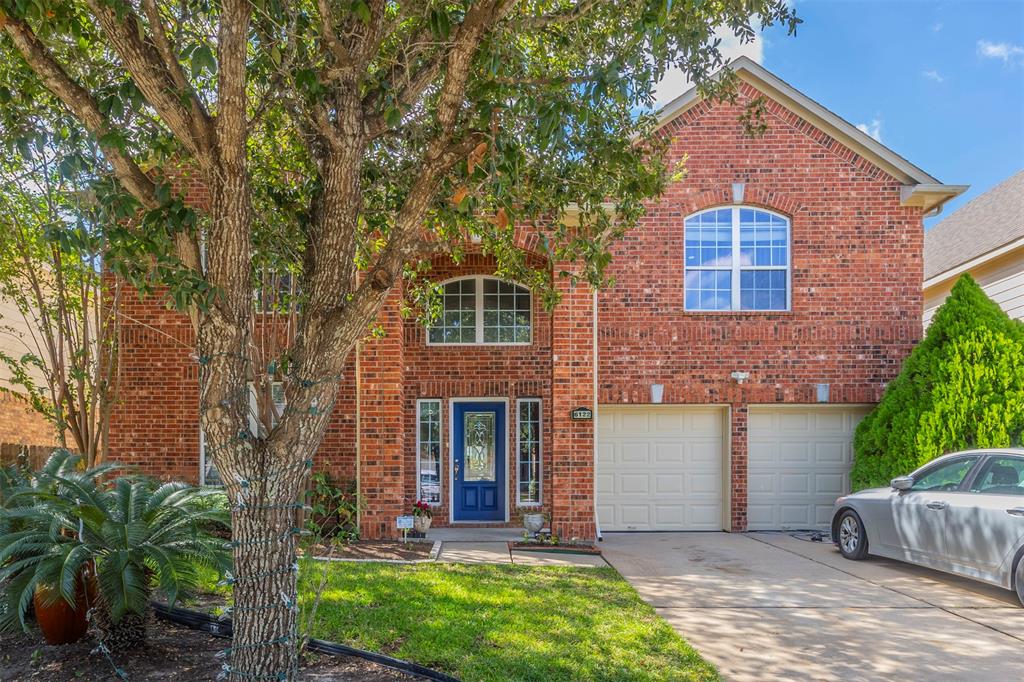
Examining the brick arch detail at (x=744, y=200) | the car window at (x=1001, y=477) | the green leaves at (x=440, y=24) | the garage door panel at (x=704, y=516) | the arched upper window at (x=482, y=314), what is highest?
the brick arch detail at (x=744, y=200)

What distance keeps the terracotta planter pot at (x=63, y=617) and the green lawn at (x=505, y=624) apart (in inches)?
57.0

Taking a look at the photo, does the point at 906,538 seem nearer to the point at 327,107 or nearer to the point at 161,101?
the point at 327,107

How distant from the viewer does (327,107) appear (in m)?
4.48

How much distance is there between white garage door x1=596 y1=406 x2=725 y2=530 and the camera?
37.4ft

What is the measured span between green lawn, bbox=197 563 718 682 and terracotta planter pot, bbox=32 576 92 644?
1.45 metres

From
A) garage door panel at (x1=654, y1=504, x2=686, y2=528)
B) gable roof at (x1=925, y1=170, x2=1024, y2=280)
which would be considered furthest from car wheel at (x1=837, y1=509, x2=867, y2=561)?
gable roof at (x1=925, y1=170, x2=1024, y2=280)

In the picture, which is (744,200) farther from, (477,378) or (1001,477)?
(1001,477)

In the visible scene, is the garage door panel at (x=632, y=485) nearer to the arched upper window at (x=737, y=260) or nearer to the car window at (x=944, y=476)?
the arched upper window at (x=737, y=260)

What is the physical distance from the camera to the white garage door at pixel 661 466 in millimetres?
11406

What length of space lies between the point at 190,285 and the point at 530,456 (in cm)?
846

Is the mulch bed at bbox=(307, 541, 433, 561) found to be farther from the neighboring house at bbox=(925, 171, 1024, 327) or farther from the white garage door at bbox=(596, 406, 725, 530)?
the neighboring house at bbox=(925, 171, 1024, 327)

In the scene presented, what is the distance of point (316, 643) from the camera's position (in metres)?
4.87

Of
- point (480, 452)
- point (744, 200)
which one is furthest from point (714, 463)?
point (744, 200)

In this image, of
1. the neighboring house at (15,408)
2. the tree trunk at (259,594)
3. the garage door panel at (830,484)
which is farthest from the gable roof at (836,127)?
the neighboring house at (15,408)
